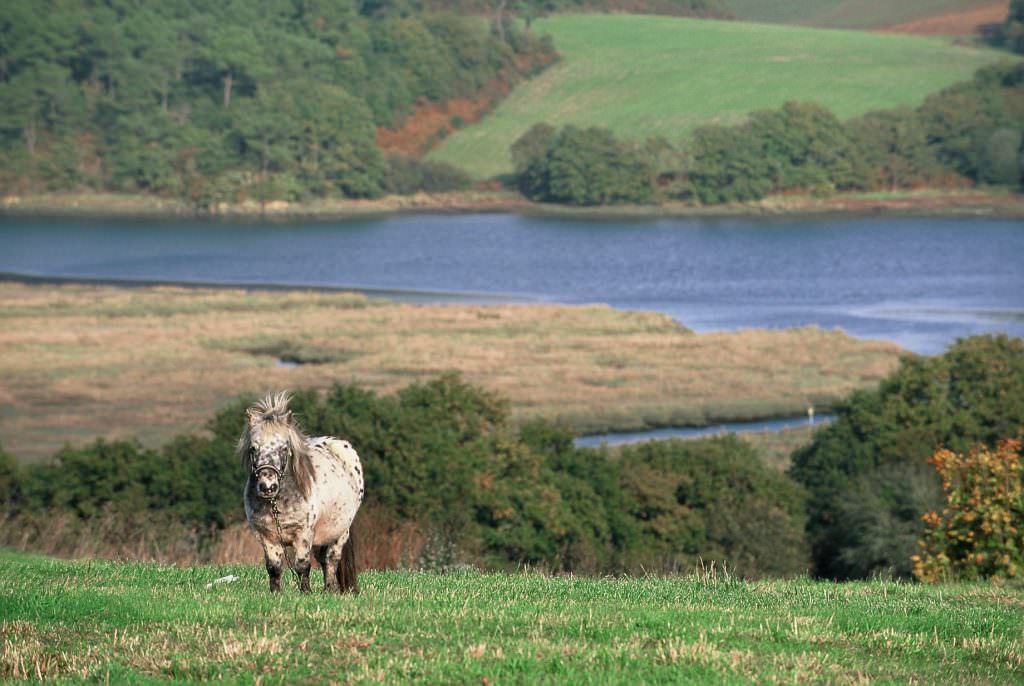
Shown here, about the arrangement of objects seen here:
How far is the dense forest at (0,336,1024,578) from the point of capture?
33.4 meters

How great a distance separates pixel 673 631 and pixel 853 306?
90.1 metres

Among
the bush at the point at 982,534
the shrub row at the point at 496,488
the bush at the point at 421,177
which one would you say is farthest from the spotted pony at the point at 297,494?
the bush at the point at 421,177

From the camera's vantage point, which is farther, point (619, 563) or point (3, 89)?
point (3, 89)

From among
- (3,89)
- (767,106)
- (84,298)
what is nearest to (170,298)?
(84,298)

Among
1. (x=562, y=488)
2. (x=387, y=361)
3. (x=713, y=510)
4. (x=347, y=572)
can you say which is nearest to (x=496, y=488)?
(x=562, y=488)

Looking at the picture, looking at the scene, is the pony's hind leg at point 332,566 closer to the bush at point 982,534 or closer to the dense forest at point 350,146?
the bush at point 982,534

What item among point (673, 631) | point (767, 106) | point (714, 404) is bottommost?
point (714, 404)

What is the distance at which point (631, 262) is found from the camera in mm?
127188

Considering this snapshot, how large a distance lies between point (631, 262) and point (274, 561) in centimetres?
11603

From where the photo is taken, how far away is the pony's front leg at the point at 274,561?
12066 millimetres

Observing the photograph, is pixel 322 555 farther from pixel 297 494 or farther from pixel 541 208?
pixel 541 208

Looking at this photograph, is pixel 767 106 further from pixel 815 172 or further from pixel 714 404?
pixel 714 404

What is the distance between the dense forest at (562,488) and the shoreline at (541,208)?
13337cm

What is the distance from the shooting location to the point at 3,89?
606ft
